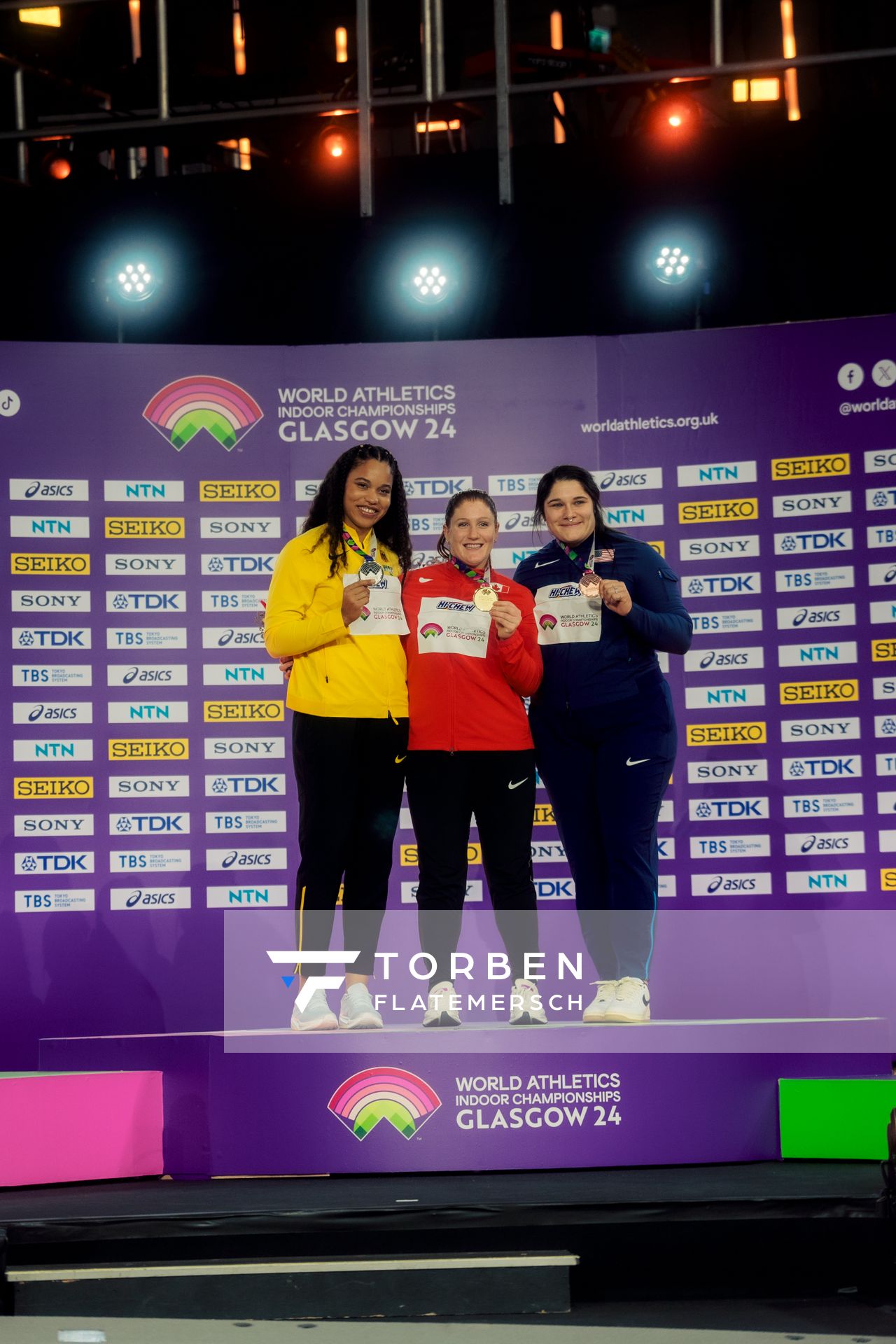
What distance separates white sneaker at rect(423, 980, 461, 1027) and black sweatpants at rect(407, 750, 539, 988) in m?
0.03

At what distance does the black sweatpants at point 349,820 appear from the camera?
3.84 m

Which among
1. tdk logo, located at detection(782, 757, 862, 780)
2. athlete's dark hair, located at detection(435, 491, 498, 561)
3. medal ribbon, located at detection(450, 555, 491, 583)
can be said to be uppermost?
athlete's dark hair, located at detection(435, 491, 498, 561)

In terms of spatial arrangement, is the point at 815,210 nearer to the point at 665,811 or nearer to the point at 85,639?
the point at 665,811

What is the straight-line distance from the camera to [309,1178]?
3.70m

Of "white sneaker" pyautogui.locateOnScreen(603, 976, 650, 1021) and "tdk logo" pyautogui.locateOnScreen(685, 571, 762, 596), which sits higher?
"tdk logo" pyautogui.locateOnScreen(685, 571, 762, 596)

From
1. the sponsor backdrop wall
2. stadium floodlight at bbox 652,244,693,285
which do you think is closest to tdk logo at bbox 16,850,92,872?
the sponsor backdrop wall

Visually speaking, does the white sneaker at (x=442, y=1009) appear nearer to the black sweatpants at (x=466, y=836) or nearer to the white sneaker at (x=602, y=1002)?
the black sweatpants at (x=466, y=836)

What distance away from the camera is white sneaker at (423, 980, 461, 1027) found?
3.81 m

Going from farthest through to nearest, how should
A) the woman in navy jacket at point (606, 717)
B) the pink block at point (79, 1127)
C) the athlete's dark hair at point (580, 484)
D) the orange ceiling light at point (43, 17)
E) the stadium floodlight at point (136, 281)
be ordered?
the orange ceiling light at point (43, 17) → the stadium floodlight at point (136, 281) → the athlete's dark hair at point (580, 484) → the woman in navy jacket at point (606, 717) → the pink block at point (79, 1127)

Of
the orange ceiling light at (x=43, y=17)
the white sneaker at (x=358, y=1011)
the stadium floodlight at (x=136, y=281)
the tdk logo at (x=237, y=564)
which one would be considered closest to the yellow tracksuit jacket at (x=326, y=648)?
the white sneaker at (x=358, y=1011)

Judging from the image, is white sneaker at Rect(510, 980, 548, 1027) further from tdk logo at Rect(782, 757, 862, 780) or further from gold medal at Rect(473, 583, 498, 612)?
tdk logo at Rect(782, 757, 862, 780)

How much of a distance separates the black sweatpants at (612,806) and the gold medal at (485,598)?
1.30 ft

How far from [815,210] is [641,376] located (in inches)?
37.8

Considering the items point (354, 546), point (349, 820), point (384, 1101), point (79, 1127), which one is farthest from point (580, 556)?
point (79, 1127)
